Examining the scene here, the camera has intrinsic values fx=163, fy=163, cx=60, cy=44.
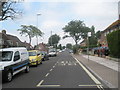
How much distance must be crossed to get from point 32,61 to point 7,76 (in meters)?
8.00

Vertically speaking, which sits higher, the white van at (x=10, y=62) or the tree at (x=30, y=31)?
the tree at (x=30, y=31)

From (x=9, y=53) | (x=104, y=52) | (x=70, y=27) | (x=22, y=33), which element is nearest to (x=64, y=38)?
(x=70, y=27)

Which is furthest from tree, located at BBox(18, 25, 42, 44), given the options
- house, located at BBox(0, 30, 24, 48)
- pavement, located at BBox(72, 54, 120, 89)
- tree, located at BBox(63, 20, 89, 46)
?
pavement, located at BBox(72, 54, 120, 89)

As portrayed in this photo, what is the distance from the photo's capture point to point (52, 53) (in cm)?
4362

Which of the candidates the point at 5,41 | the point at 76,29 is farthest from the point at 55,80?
the point at 76,29

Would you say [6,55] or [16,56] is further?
[16,56]

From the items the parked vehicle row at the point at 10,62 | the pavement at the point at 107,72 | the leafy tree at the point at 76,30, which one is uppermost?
the leafy tree at the point at 76,30

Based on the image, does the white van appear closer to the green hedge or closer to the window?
the window

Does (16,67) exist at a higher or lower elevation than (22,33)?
lower

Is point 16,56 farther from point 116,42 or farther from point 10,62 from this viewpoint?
point 116,42

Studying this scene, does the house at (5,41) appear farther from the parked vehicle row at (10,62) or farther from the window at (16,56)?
the window at (16,56)

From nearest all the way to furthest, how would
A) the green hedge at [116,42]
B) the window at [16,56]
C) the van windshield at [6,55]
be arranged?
1. the van windshield at [6,55]
2. the window at [16,56]
3. the green hedge at [116,42]

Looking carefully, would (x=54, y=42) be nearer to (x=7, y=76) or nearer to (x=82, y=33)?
(x=82, y=33)

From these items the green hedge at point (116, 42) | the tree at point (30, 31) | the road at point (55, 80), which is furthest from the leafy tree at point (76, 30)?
the road at point (55, 80)
